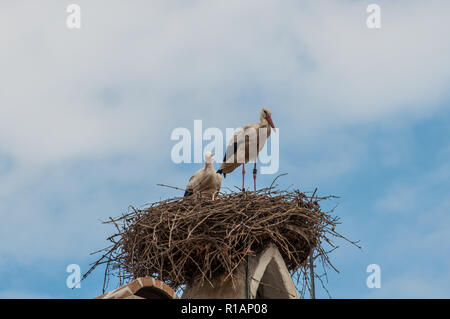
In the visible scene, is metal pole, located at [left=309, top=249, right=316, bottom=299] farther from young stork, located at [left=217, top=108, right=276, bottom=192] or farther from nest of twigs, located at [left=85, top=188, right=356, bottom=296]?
young stork, located at [left=217, top=108, right=276, bottom=192]

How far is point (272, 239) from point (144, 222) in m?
1.83

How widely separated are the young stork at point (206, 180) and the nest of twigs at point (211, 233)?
5.23 ft

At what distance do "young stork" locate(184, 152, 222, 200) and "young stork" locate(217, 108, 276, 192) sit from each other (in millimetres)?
1248

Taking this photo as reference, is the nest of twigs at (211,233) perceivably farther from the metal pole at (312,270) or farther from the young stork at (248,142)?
the young stork at (248,142)

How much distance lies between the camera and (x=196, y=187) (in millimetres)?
12250

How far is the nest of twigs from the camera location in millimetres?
9859

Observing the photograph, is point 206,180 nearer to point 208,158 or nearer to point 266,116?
point 208,158

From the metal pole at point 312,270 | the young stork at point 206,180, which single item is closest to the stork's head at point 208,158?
the young stork at point 206,180

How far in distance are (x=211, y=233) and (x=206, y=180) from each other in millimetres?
2392

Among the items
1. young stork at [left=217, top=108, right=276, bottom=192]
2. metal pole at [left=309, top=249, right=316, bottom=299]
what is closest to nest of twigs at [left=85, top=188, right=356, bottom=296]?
metal pole at [left=309, top=249, right=316, bottom=299]

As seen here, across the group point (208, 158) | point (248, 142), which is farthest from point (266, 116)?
point (208, 158)
